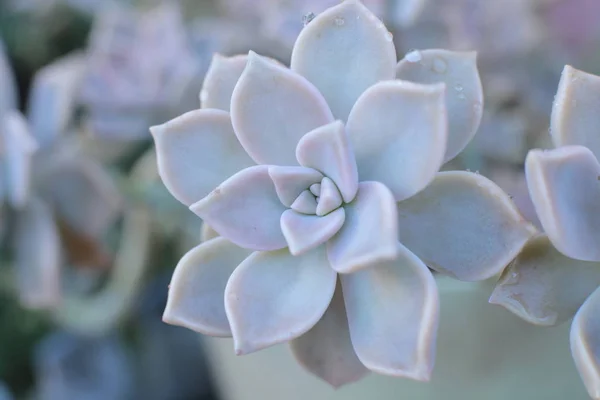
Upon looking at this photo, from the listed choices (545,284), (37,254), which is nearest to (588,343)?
(545,284)

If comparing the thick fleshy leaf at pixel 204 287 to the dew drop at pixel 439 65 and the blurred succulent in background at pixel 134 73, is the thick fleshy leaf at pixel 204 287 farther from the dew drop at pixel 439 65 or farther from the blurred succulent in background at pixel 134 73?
the blurred succulent in background at pixel 134 73

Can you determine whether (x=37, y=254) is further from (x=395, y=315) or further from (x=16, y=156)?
(x=395, y=315)

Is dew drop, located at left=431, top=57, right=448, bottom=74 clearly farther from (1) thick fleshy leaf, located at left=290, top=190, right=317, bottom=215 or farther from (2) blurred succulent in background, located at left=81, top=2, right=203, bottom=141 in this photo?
(2) blurred succulent in background, located at left=81, top=2, right=203, bottom=141

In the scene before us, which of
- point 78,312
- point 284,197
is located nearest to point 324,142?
point 284,197

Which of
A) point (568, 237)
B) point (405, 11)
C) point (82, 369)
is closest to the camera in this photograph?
point (568, 237)

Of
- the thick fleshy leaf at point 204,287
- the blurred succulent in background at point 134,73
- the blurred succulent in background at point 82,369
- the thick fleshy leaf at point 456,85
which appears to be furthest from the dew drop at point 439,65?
the blurred succulent in background at point 82,369

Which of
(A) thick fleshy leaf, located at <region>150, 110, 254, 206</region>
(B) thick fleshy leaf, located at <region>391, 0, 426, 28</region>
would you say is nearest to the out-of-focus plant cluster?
(B) thick fleshy leaf, located at <region>391, 0, 426, 28</region>

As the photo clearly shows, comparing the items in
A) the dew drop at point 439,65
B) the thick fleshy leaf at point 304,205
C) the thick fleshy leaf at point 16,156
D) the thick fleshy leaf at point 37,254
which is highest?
the dew drop at point 439,65
